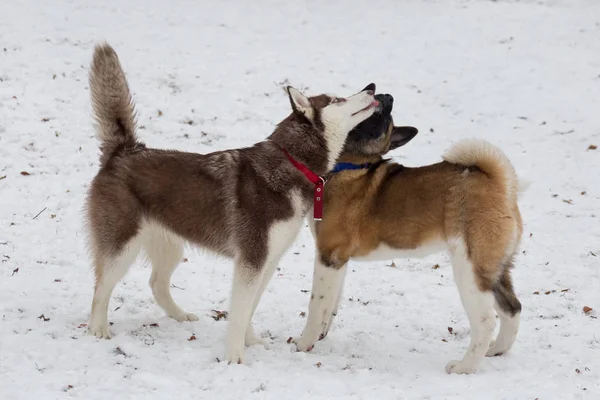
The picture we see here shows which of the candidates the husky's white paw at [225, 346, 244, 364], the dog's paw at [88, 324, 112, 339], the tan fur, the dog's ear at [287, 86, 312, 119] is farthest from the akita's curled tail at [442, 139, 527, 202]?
the dog's paw at [88, 324, 112, 339]

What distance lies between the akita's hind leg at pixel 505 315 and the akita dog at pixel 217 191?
5.69ft

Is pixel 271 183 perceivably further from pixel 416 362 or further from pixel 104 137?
pixel 416 362

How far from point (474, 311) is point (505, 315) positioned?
Result: 53cm

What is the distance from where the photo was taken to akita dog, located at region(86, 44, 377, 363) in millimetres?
4910

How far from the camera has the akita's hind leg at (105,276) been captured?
203 inches

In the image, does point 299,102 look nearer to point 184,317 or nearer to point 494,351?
point 184,317

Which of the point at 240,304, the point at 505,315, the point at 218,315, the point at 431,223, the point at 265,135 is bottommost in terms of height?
the point at 265,135

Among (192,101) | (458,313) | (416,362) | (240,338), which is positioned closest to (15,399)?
(240,338)

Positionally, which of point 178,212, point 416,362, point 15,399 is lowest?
point 416,362

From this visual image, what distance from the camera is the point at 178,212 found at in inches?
202

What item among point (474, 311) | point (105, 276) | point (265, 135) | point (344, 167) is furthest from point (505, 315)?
point (265, 135)

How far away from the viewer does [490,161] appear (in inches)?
201

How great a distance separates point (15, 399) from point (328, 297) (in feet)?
8.13

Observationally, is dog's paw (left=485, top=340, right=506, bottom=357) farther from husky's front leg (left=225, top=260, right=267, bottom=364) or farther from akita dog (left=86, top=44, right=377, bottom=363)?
husky's front leg (left=225, top=260, right=267, bottom=364)
